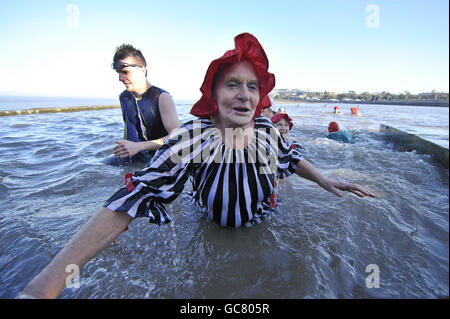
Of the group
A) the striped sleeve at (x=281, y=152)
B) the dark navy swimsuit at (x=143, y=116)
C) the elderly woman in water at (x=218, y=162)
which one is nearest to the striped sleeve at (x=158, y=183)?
the elderly woman in water at (x=218, y=162)

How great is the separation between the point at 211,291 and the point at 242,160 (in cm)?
103

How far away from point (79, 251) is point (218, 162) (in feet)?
3.57

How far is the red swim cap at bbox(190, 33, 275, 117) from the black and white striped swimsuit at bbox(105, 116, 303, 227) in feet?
0.42

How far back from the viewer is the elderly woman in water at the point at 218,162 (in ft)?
4.65

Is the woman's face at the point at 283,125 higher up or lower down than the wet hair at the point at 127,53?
lower down

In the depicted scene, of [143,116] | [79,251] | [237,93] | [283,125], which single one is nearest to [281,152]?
[237,93]

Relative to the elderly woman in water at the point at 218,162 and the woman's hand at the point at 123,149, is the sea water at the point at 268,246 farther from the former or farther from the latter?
the woman's hand at the point at 123,149

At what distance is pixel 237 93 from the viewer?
1.66 m

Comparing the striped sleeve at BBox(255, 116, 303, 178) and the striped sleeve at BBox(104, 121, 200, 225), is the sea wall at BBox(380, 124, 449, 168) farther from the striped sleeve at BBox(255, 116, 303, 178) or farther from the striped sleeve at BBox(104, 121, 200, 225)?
the striped sleeve at BBox(104, 121, 200, 225)

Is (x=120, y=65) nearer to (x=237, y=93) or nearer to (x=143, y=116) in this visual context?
(x=143, y=116)

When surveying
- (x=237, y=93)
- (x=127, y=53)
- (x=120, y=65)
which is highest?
(x=127, y=53)

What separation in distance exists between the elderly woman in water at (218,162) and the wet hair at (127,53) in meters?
2.35
